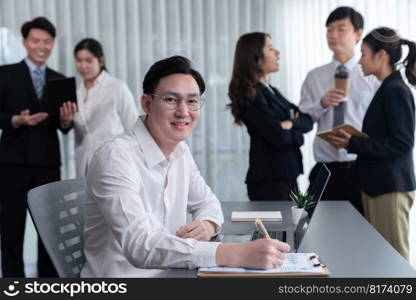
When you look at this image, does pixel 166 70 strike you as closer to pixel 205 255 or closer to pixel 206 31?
pixel 205 255

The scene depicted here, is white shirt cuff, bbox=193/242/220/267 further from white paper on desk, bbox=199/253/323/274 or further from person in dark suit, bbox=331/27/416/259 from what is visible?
person in dark suit, bbox=331/27/416/259

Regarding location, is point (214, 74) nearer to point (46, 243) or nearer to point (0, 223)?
point (0, 223)

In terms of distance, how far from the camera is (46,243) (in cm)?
200

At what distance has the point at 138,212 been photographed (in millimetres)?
1917

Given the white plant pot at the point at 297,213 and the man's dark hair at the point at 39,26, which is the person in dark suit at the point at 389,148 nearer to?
the white plant pot at the point at 297,213

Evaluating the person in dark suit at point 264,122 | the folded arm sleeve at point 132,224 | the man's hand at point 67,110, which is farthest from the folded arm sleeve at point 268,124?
the folded arm sleeve at point 132,224

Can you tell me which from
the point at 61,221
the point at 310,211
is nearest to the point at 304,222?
the point at 310,211

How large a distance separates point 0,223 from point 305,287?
3.08 meters

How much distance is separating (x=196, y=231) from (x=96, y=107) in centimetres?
226

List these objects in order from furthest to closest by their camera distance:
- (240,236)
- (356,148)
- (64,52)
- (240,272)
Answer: (64,52) < (356,148) < (240,236) < (240,272)

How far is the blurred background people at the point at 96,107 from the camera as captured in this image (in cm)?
422

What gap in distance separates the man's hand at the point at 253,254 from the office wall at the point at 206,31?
349 cm

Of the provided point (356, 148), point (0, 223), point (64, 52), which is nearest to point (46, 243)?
point (356, 148)

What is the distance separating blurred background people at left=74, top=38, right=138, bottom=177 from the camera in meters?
4.22
